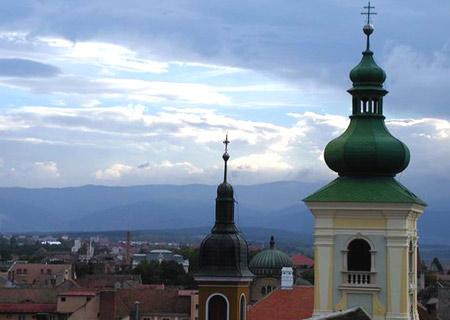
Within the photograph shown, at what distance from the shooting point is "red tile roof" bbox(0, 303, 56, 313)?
298 feet

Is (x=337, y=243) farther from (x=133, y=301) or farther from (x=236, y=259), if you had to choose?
(x=133, y=301)

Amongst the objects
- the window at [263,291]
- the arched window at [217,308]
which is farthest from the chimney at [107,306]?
the arched window at [217,308]

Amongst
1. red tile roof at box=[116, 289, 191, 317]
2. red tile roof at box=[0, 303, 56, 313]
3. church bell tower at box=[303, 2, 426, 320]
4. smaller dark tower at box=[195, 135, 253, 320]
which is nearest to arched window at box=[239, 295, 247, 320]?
smaller dark tower at box=[195, 135, 253, 320]

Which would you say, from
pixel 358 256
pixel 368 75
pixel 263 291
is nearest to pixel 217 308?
pixel 358 256

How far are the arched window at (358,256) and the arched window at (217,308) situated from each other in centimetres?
520

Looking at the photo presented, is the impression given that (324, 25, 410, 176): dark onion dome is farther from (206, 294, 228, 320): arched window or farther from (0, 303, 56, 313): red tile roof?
(0, 303, 56, 313): red tile roof

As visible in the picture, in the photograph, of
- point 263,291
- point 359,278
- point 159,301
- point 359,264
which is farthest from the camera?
point 263,291

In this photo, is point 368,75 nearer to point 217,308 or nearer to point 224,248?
point 224,248

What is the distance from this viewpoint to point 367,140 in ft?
123

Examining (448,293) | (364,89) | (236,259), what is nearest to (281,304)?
(448,293)

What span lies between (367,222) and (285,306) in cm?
2931

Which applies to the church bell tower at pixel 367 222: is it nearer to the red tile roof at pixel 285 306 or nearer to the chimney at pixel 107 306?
the red tile roof at pixel 285 306

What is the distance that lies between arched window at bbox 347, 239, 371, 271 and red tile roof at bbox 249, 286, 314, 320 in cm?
2560

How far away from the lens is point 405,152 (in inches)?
1476
